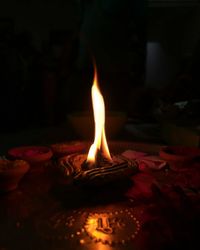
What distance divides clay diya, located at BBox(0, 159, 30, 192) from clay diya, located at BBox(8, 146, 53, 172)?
7cm

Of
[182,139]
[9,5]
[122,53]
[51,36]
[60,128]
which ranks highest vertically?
[9,5]

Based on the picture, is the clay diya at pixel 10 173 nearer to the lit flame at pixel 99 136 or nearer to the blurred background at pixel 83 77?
the lit flame at pixel 99 136

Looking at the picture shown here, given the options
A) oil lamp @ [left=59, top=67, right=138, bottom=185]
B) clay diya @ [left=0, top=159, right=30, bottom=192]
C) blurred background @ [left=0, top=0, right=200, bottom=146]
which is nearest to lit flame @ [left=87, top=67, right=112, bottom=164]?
oil lamp @ [left=59, top=67, right=138, bottom=185]

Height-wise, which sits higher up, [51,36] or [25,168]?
[51,36]

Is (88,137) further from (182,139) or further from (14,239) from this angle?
(14,239)

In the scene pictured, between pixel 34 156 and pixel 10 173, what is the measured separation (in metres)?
0.11

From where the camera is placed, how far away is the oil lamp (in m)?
0.44

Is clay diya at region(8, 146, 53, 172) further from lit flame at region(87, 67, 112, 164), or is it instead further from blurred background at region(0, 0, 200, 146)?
blurred background at region(0, 0, 200, 146)

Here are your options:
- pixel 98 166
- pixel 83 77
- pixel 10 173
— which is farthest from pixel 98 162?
pixel 83 77

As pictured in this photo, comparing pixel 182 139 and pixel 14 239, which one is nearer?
pixel 14 239

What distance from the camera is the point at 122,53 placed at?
1.49 metres

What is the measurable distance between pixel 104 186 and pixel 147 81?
2.68 m

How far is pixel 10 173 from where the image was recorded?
0.46 metres

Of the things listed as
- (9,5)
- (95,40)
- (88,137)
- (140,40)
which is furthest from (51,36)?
(88,137)
